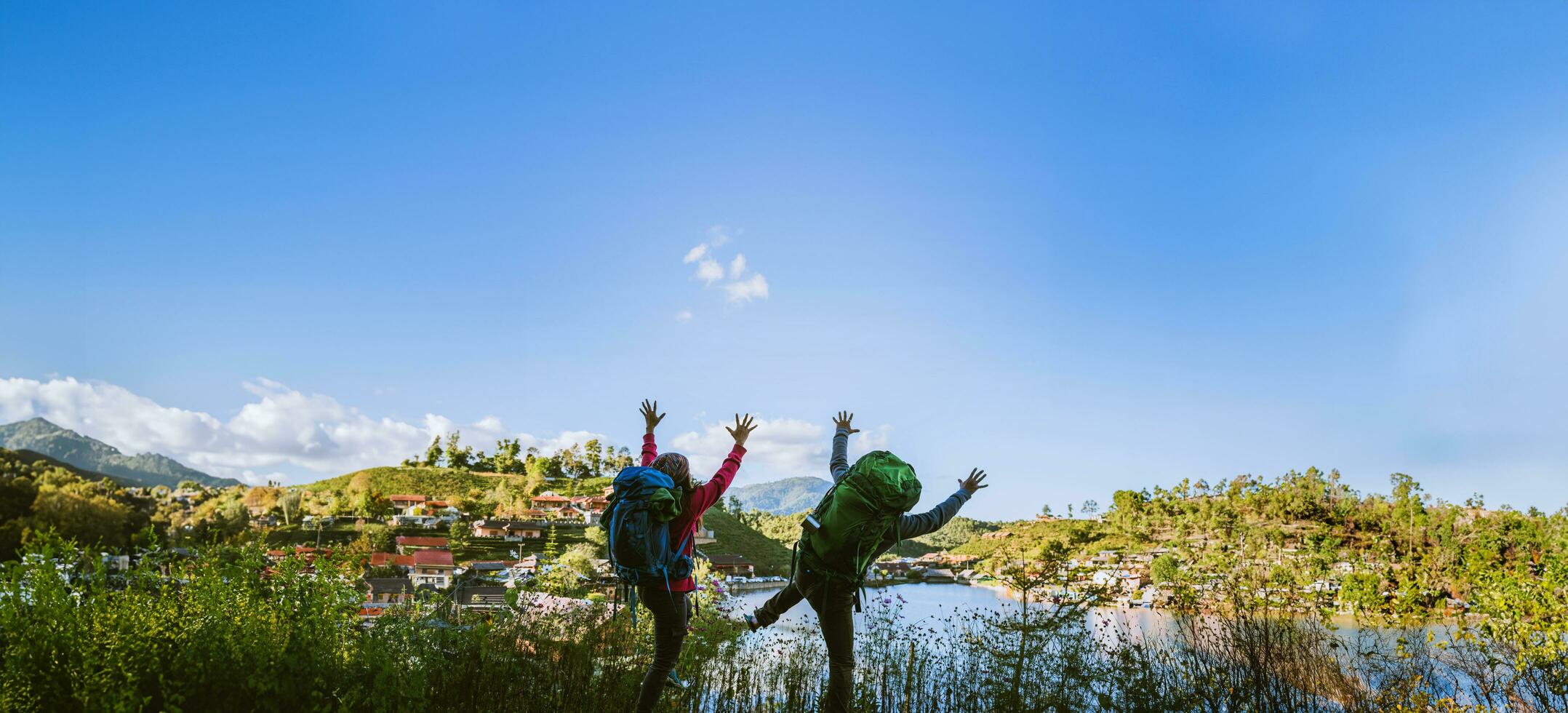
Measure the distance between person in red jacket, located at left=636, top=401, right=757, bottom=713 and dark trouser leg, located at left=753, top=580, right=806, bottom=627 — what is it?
1.32ft

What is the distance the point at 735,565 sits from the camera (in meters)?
46.8

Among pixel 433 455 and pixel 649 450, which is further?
pixel 433 455

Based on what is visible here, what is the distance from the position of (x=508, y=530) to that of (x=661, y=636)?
165 feet

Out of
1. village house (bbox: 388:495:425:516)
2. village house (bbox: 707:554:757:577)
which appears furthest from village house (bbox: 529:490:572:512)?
village house (bbox: 707:554:757:577)

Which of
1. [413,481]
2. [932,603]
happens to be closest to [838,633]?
[932,603]

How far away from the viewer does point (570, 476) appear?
73688mm

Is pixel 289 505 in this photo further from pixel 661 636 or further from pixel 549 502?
pixel 661 636

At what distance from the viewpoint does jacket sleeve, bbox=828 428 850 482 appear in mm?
3971

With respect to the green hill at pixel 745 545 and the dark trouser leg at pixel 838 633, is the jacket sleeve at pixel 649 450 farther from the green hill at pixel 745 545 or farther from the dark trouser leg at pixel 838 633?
the green hill at pixel 745 545

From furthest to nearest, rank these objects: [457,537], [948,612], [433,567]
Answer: [457,537]
[433,567]
[948,612]

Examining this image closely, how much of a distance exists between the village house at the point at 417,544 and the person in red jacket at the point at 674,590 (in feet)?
131

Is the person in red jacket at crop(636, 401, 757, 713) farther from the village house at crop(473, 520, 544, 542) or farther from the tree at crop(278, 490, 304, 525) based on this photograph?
the tree at crop(278, 490, 304, 525)

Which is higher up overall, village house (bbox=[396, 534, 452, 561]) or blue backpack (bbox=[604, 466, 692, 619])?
blue backpack (bbox=[604, 466, 692, 619])

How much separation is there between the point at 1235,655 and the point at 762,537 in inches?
2423
